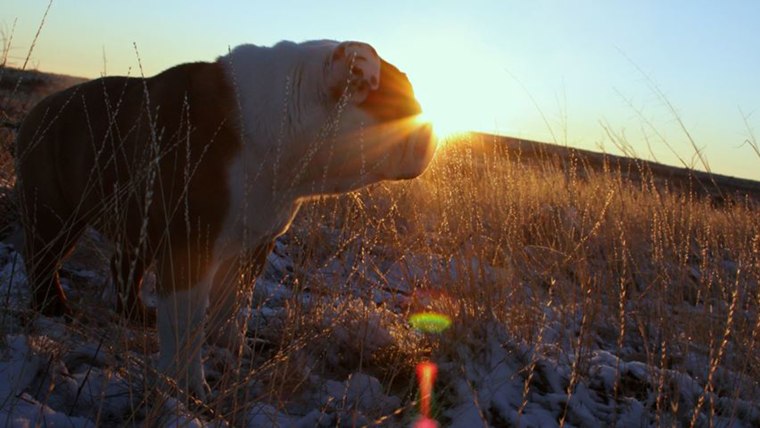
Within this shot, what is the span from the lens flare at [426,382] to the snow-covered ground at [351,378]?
38 millimetres

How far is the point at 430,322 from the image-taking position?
3246 mm

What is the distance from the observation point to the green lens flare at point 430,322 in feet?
10.3

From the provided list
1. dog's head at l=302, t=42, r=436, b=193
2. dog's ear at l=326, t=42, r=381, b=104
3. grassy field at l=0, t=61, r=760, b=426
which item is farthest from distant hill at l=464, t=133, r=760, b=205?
dog's ear at l=326, t=42, r=381, b=104

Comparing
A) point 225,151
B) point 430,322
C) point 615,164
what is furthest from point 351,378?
point 615,164

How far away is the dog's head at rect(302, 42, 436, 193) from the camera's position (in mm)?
2564

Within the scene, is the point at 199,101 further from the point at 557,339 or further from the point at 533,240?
the point at 533,240

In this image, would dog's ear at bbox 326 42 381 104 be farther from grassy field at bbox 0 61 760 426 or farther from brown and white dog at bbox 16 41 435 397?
grassy field at bbox 0 61 760 426

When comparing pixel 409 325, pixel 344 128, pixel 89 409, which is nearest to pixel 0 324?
pixel 89 409

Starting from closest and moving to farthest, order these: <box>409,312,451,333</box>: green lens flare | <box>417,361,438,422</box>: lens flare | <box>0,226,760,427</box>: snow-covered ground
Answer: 1. <box>0,226,760,427</box>: snow-covered ground
2. <box>417,361,438,422</box>: lens flare
3. <box>409,312,451,333</box>: green lens flare

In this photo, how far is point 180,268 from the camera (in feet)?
8.25

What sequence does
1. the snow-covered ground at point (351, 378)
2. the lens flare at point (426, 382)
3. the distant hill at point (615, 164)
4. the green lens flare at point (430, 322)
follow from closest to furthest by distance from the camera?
the snow-covered ground at point (351, 378) → the lens flare at point (426, 382) → the green lens flare at point (430, 322) → the distant hill at point (615, 164)

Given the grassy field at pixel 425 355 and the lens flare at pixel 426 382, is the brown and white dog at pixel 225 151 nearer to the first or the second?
the grassy field at pixel 425 355

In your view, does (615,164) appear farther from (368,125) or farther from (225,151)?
(225,151)

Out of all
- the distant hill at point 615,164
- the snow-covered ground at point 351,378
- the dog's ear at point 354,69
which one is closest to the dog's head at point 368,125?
the dog's ear at point 354,69
